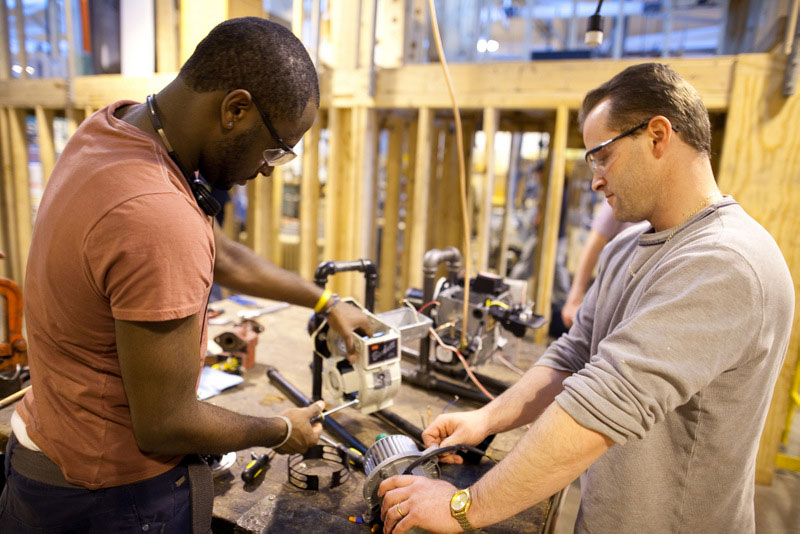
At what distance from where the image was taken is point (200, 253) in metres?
0.84

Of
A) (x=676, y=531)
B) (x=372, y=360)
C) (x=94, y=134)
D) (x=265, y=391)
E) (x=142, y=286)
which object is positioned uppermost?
(x=94, y=134)

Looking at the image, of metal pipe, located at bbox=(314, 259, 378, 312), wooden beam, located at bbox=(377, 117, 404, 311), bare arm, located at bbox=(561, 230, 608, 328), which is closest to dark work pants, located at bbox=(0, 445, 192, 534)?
metal pipe, located at bbox=(314, 259, 378, 312)

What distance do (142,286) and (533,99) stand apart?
2.50 meters

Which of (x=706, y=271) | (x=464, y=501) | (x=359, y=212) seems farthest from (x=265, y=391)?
(x=359, y=212)

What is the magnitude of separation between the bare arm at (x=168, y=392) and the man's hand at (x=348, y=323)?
1.63 feet

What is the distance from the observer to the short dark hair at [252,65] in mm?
942

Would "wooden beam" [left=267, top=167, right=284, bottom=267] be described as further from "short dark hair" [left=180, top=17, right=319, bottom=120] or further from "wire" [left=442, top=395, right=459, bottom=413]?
"short dark hair" [left=180, top=17, right=319, bottom=120]

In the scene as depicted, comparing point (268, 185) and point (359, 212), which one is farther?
point (268, 185)

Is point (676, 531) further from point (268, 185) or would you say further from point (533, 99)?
point (268, 185)

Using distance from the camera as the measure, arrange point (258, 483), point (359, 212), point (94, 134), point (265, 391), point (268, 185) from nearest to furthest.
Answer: point (94, 134) → point (258, 483) → point (265, 391) → point (359, 212) → point (268, 185)

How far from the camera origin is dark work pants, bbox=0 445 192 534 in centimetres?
95

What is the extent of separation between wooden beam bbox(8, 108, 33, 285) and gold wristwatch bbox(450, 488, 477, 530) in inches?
198

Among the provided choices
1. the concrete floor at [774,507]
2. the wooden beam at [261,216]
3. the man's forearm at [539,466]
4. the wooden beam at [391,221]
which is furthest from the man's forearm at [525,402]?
the wooden beam at [391,221]

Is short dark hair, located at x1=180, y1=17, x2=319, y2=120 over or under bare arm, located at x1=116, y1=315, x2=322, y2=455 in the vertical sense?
over
